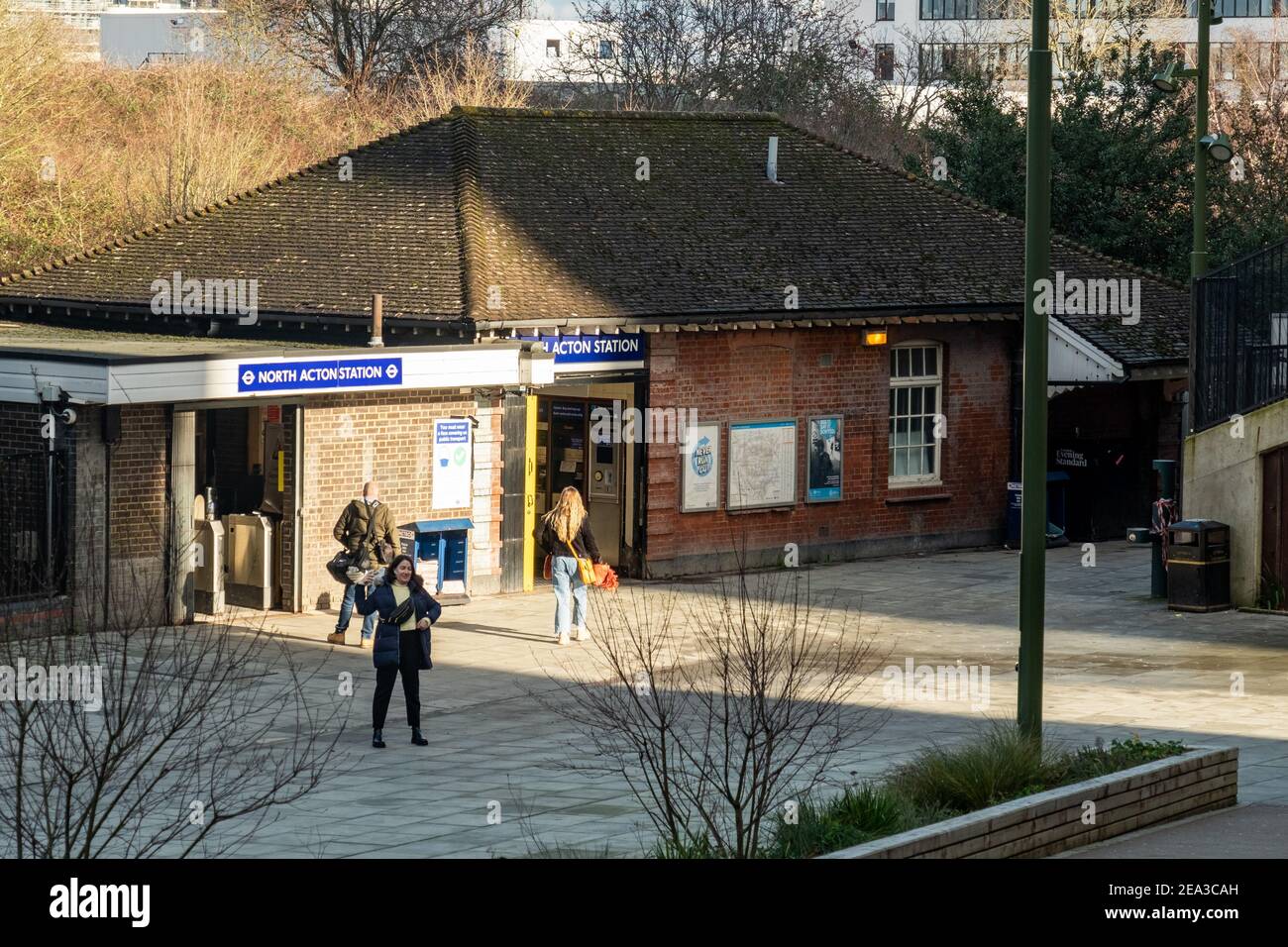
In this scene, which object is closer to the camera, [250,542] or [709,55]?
[250,542]

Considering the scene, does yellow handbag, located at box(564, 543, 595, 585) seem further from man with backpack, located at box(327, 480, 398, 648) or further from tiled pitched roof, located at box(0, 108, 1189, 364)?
tiled pitched roof, located at box(0, 108, 1189, 364)

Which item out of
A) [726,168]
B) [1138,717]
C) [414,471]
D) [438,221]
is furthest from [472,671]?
[726,168]

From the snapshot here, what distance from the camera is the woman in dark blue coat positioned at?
1530cm

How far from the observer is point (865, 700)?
17484 mm

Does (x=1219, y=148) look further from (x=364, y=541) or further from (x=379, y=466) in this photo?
(x=364, y=541)

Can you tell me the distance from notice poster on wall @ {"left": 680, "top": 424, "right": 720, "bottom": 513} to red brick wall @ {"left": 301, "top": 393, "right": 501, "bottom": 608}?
304cm

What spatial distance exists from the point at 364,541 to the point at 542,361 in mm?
4119

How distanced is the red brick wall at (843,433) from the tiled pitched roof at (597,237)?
680mm

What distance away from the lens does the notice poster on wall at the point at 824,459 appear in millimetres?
27016

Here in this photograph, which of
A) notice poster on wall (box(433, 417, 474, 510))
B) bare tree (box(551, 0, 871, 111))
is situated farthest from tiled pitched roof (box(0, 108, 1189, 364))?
bare tree (box(551, 0, 871, 111))

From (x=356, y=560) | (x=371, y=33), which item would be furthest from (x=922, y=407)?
(x=371, y=33)

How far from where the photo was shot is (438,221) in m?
25.9

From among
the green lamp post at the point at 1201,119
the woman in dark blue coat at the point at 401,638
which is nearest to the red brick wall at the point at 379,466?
the woman in dark blue coat at the point at 401,638
